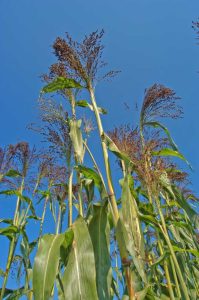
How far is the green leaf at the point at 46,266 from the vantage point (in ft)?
6.16

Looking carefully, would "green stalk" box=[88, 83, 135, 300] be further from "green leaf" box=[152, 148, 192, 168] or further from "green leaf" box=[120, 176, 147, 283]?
"green leaf" box=[152, 148, 192, 168]

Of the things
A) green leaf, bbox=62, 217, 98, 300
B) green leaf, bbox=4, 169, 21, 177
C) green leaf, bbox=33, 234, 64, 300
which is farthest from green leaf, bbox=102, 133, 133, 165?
green leaf, bbox=4, 169, 21, 177

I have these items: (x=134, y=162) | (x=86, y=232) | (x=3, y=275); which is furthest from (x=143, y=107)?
(x=3, y=275)

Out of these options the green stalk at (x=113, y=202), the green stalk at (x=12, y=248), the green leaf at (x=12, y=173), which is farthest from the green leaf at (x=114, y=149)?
the green leaf at (x=12, y=173)

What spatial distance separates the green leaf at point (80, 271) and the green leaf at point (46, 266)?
0.09 metres

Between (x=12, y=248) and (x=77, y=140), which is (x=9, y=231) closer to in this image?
(x=12, y=248)

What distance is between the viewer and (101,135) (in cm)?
281

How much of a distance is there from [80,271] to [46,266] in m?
0.23

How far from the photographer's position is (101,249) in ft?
7.39

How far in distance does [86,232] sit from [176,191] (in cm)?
158

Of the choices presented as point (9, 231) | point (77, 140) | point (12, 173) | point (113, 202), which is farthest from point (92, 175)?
point (12, 173)

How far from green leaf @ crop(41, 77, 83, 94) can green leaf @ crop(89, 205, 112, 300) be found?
4.39ft

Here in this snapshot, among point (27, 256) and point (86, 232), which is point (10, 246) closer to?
point (27, 256)

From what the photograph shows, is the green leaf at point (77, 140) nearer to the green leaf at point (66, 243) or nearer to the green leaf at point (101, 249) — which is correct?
the green leaf at point (101, 249)
